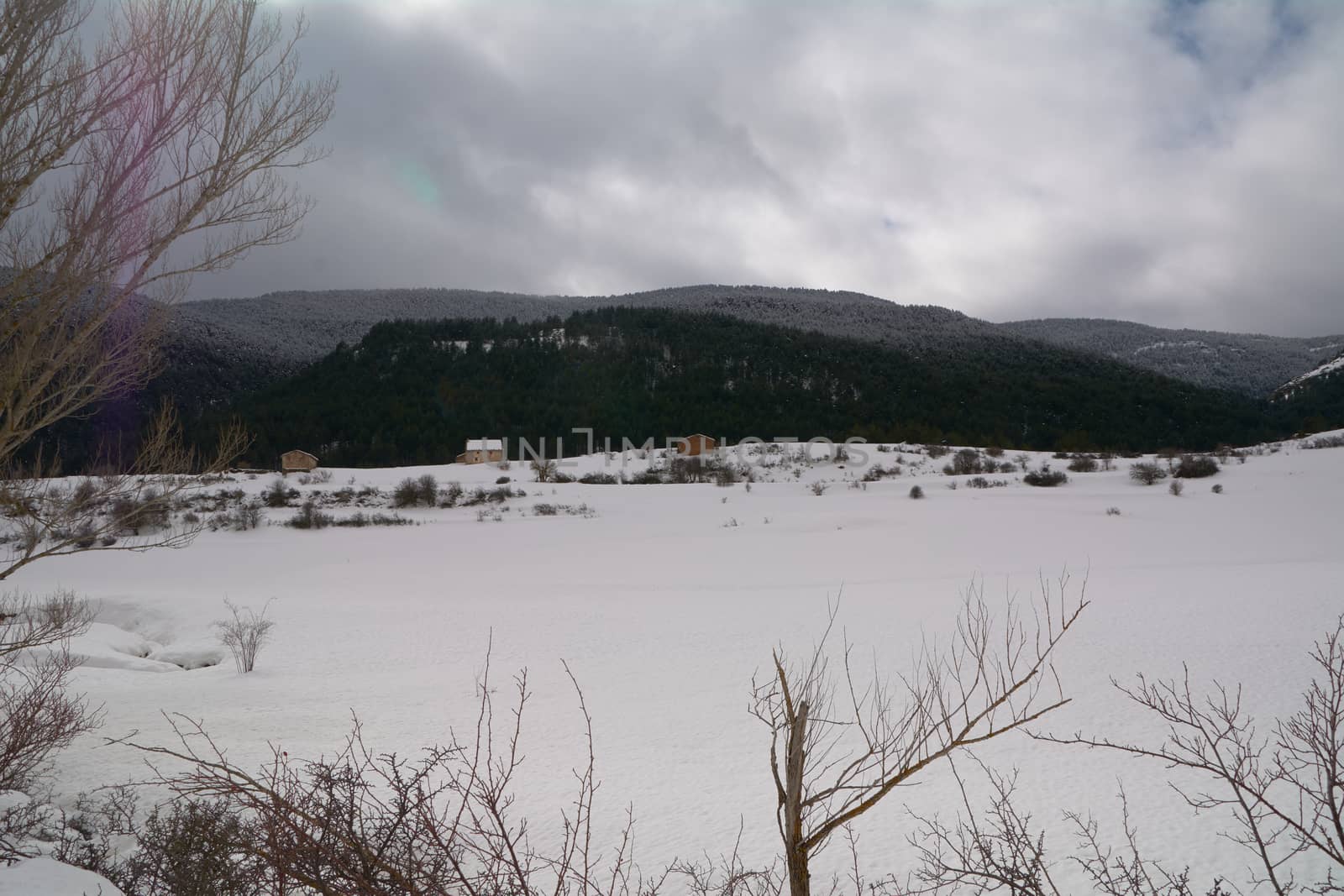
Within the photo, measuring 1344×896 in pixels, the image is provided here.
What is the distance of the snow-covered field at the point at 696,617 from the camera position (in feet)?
22.9

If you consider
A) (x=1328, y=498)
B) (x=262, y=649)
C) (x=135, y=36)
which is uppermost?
(x=135, y=36)

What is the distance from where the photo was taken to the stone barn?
4241 centimetres

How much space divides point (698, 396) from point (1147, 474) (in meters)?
36.9

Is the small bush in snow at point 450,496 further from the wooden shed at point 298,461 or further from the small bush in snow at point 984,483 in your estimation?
the small bush in snow at point 984,483

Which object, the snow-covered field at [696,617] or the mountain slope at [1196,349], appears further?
the mountain slope at [1196,349]

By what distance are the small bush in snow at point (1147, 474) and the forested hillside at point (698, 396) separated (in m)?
16.1

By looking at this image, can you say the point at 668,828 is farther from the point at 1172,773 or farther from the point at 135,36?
the point at 135,36

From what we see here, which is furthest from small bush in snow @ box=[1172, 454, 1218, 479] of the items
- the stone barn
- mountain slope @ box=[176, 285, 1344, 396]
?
mountain slope @ box=[176, 285, 1344, 396]

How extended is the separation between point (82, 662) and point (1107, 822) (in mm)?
13338

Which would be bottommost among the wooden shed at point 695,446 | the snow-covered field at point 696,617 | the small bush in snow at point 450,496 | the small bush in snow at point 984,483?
the snow-covered field at point 696,617

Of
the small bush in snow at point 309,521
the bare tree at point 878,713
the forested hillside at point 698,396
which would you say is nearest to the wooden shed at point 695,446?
the forested hillside at point 698,396

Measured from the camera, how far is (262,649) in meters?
12.7

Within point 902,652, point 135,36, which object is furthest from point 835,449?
point 135,36

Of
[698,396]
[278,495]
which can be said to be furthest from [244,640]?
[698,396]
